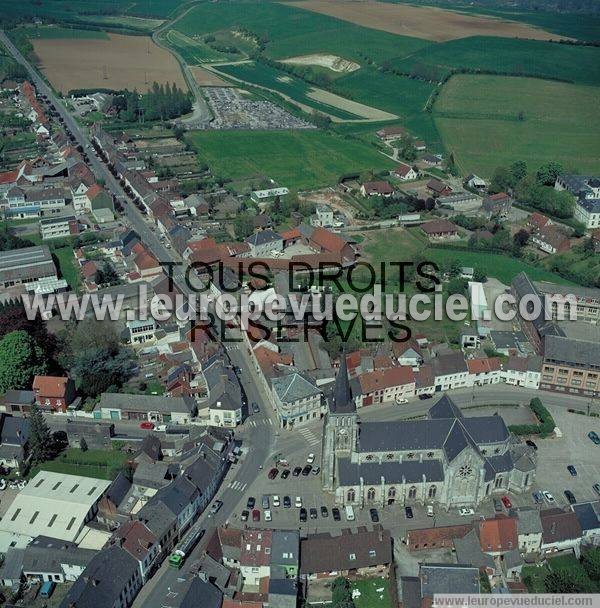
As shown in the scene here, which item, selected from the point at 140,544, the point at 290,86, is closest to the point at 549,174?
the point at 290,86

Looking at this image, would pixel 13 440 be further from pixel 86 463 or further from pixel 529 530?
pixel 529 530

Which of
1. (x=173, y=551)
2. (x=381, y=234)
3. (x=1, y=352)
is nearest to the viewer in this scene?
(x=173, y=551)

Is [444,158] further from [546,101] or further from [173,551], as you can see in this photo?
[173,551]

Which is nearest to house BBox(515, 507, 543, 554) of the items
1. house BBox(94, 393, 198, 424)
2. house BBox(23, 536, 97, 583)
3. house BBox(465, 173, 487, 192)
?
house BBox(94, 393, 198, 424)

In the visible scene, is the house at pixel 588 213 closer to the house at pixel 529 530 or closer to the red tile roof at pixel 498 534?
the house at pixel 529 530

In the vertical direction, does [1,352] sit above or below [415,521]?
above

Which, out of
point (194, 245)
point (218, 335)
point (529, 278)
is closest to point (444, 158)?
point (529, 278)
